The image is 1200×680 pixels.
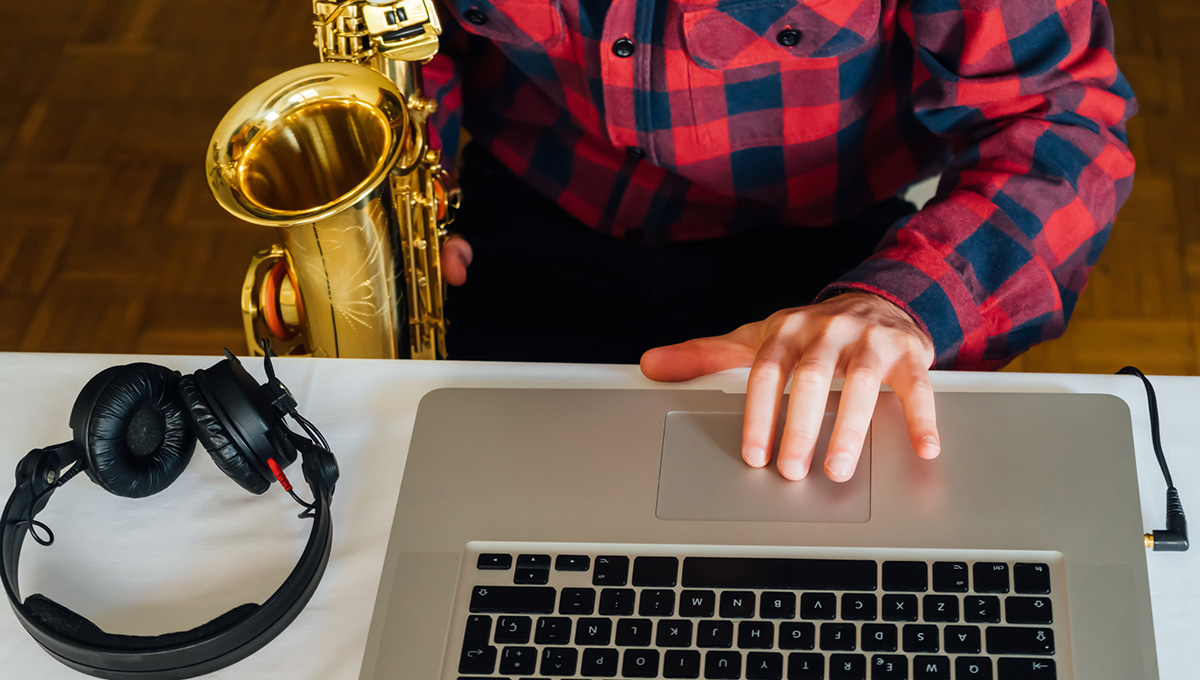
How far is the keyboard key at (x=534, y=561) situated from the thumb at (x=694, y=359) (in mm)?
157

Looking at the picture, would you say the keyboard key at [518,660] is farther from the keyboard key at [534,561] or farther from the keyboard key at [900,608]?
the keyboard key at [900,608]

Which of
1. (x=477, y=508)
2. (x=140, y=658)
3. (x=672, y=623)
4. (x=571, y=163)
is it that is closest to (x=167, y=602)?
(x=140, y=658)

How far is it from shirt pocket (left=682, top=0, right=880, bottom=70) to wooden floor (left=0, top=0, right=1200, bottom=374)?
37.3 inches

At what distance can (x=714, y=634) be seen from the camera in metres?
0.56

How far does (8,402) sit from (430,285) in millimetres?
372

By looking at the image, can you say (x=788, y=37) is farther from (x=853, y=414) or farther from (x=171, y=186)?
(x=171, y=186)

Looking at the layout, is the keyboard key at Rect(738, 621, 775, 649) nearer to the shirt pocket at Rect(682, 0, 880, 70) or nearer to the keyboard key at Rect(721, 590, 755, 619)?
the keyboard key at Rect(721, 590, 755, 619)

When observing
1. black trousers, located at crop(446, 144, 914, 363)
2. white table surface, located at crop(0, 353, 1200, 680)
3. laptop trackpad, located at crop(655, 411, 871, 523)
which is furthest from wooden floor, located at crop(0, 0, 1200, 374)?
laptop trackpad, located at crop(655, 411, 871, 523)

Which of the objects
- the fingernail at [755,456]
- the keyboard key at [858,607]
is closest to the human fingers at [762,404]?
the fingernail at [755,456]

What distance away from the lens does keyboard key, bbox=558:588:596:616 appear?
57cm

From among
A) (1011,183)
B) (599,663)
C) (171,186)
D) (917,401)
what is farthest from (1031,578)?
(171,186)

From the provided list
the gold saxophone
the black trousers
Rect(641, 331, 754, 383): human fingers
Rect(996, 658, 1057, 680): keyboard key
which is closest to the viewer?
Rect(996, 658, 1057, 680): keyboard key

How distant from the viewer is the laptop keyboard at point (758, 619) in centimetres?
54

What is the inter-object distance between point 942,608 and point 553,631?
20cm
